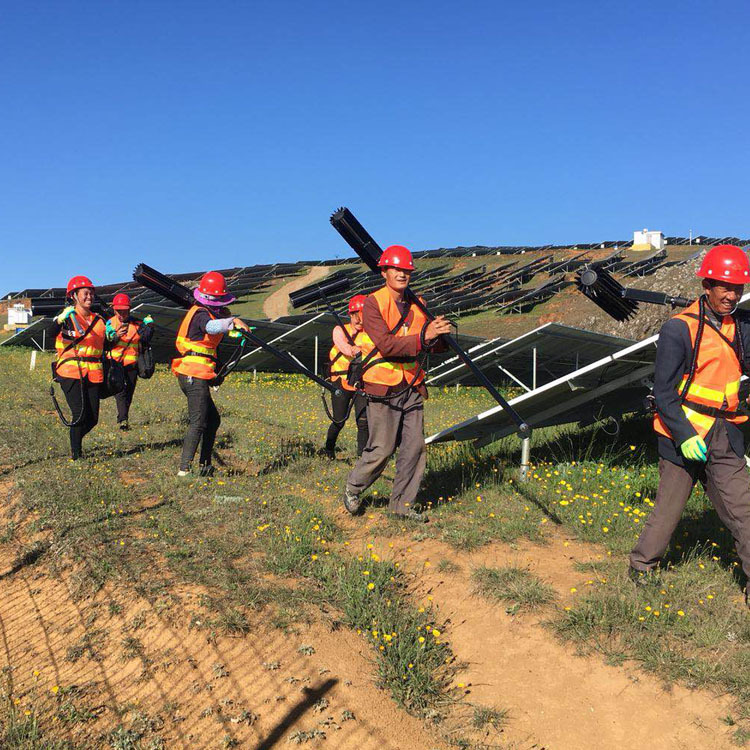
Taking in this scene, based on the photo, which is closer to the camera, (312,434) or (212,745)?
(212,745)

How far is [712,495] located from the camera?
14.5ft

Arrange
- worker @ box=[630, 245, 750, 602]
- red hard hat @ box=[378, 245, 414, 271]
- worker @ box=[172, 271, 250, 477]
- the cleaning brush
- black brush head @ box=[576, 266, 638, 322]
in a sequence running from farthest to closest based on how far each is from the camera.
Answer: worker @ box=[172, 271, 250, 477] < red hard hat @ box=[378, 245, 414, 271] < black brush head @ box=[576, 266, 638, 322] < the cleaning brush < worker @ box=[630, 245, 750, 602]

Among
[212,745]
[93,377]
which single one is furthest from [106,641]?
[93,377]

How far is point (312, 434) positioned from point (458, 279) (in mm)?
35670

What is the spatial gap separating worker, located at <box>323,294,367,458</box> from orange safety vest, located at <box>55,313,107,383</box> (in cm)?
293

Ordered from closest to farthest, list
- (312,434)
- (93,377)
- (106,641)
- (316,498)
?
(106,641) → (316,498) → (93,377) → (312,434)

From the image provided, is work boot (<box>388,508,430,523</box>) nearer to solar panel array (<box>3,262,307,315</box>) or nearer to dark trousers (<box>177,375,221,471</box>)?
dark trousers (<box>177,375,221,471</box>)

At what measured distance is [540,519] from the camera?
614 centimetres

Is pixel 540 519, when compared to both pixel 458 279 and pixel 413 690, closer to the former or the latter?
pixel 413 690

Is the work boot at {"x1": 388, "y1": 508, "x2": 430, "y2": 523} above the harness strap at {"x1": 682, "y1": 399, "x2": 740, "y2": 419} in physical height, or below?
below

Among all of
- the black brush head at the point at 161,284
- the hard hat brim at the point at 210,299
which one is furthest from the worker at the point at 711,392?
the black brush head at the point at 161,284

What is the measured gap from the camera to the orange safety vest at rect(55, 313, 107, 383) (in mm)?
8703

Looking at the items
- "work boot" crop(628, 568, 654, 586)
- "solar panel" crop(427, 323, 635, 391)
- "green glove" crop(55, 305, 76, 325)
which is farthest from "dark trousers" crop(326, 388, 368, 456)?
"work boot" crop(628, 568, 654, 586)

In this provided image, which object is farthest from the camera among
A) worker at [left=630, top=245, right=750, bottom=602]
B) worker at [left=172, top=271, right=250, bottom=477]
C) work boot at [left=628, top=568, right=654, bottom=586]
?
worker at [left=172, top=271, right=250, bottom=477]
